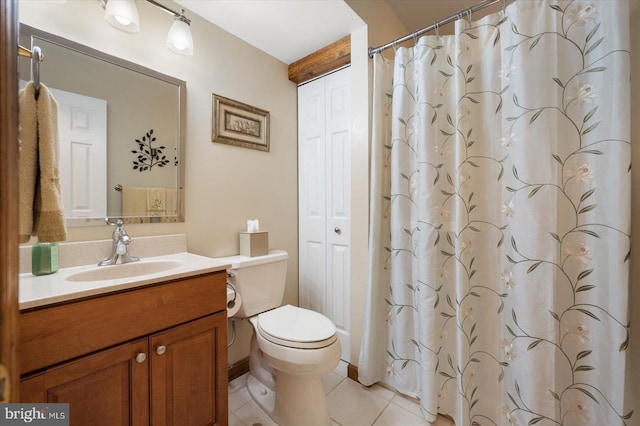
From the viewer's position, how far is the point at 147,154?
4.39ft

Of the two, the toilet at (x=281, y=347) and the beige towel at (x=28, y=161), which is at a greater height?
the beige towel at (x=28, y=161)

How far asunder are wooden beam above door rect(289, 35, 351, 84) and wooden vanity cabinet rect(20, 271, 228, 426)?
4.98 ft

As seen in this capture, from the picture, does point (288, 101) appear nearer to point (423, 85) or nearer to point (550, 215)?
point (423, 85)

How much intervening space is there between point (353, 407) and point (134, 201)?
1.55 meters

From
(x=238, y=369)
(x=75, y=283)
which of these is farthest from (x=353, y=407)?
(x=75, y=283)

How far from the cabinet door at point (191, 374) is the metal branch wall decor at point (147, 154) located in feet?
2.69

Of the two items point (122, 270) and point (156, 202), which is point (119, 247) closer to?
point (122, 270)

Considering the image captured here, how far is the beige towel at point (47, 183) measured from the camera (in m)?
0.69

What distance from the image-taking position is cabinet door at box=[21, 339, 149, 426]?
75 cm

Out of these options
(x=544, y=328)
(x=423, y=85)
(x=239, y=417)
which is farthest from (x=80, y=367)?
(x=423, y=85)

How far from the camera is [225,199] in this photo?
1654mm

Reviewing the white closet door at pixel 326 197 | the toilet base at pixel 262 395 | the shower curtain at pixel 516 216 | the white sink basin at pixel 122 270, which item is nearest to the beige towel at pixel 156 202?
the white sink basin at pixel 122 270

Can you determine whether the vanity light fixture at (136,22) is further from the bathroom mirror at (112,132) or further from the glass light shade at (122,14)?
the bathroom mirror at (112,132)
